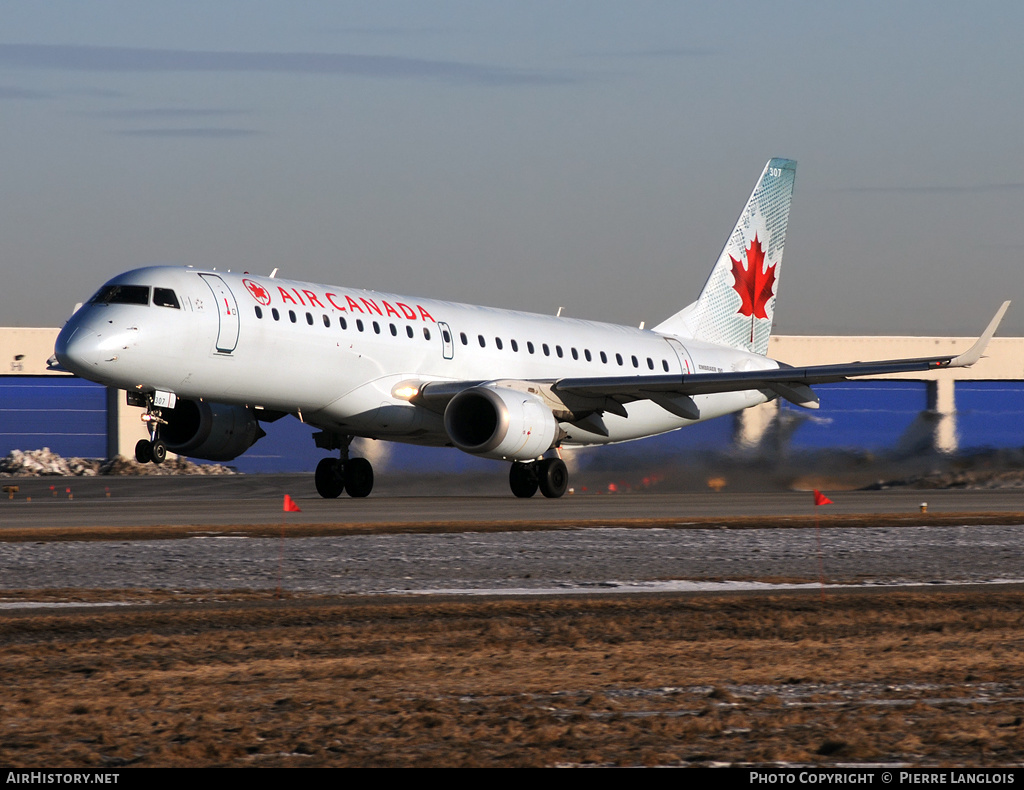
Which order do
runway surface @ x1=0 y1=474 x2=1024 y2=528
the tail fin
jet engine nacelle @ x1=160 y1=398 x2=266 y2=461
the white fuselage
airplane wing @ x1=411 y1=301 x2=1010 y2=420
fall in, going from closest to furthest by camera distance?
runway surface @ x1=0 y1=474 x2=1024 y2=528, the white fuselage, airplane wing @ x1=411 y1=301 x2=1010 y2=420, jet engine nacelle @ x1=160 y1=398 x2=266 y2=461, the tail fin

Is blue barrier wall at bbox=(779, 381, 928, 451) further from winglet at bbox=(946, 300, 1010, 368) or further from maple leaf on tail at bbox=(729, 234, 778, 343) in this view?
winglet at bbox=(946, 300, 1010, 368)

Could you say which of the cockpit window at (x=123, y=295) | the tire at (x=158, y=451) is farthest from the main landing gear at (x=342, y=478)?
the cockpit window at (x=123, y=295)

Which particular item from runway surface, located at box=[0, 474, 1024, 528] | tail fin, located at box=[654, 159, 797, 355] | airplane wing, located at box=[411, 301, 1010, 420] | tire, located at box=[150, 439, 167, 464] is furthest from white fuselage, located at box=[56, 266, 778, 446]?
tail fin, located at box=[654, 159, 797, 355]

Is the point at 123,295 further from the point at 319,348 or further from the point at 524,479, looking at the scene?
the point at 524,479

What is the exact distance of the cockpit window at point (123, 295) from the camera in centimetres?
2473

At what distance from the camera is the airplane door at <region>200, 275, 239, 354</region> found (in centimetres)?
2508

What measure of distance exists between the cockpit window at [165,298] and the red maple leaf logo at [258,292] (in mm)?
1626

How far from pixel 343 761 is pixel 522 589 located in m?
7.37

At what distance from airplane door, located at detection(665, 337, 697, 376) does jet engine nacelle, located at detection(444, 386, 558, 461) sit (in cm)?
830

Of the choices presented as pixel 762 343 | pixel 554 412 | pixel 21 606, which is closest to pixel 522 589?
pixel 21 606

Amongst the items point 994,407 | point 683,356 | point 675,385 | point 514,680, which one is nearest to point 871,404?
point 994,407

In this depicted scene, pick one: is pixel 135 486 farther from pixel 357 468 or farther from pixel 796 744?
pixel 796 744

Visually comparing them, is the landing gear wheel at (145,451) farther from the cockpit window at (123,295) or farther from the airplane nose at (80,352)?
the cockpit window at (123,295)

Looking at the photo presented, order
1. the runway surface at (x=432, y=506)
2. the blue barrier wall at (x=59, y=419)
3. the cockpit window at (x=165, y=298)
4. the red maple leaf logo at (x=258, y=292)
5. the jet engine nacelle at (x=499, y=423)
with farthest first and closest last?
the blue barrier wall at (x=59, y=419) → the jet engine nacelle at (x=499, y=423) → the red maple leaf logo at (x=258, y=292) → the cockpit window at (x=165, y=298) → the runway surface at (x=432, y=506)
